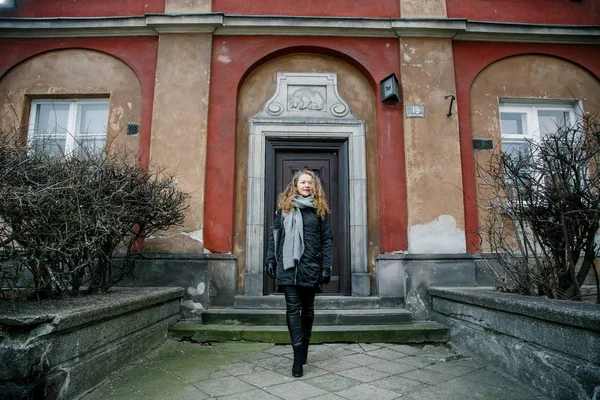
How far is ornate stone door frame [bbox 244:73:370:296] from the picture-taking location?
227 inches

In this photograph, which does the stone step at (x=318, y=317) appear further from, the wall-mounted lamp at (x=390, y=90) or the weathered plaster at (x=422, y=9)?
the weathered plaster at (x=422, y=9)

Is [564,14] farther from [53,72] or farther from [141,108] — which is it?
[53,72]

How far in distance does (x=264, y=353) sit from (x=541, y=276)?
298cm

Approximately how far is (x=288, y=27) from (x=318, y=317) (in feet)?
14.7

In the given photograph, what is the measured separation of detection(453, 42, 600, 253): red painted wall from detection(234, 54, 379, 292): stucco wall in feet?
4.56

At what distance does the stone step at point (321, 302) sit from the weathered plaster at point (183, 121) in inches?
39.0

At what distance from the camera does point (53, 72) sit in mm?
A: 6363

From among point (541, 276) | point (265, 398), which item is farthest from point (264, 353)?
point (541, 276)

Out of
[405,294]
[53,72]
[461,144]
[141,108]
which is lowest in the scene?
[405,294]

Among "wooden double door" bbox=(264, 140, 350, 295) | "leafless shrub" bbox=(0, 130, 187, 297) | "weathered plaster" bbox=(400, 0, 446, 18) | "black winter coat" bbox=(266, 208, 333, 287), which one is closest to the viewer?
"leafless shrub" bbox=(0, 130, 187, 297)

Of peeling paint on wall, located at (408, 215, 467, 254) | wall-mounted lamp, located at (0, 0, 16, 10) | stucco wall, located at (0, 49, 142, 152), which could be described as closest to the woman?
peeling paint on wall, located at (408, 215, 467, 254)

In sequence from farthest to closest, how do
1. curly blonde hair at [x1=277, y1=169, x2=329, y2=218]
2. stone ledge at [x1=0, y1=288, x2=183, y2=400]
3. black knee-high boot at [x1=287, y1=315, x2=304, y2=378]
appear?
curly blonde hair at [x1=277, y1=169, x2=329, y2=218], black knee-high boot at [x1=287, y1=315, x2=304, y2=378], stone ledge at [x1=0, y1=288, x2=183, y2=400]

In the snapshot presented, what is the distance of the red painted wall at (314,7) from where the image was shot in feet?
20.7

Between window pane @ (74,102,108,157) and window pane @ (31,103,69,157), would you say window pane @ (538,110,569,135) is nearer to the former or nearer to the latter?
window pane @ (74,102,108,157)
